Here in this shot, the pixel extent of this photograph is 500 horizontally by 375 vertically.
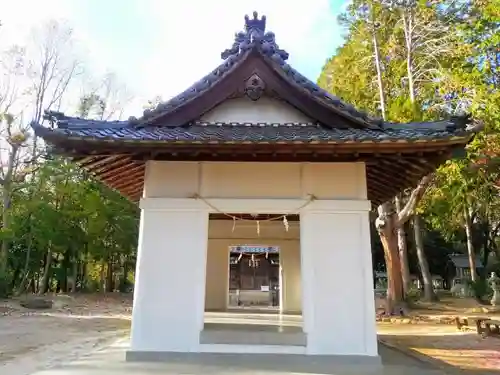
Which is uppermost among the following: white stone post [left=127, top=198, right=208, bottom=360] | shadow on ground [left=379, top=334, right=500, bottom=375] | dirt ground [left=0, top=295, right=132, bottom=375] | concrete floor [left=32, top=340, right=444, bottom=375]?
white stone post [left=127, top=198, right=208, bottom=360]

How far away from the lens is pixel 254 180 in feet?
20.1

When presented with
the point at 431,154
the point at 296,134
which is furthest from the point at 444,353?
the point at 296,134

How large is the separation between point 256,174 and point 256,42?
198 cm

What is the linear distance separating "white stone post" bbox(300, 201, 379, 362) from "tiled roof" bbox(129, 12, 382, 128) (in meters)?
1.37

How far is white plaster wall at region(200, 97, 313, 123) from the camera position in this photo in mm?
6574

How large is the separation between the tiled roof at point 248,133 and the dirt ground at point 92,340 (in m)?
3.07

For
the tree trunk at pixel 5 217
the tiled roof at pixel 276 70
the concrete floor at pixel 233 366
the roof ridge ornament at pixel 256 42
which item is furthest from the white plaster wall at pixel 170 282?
the tree trunk at pixel 5 217

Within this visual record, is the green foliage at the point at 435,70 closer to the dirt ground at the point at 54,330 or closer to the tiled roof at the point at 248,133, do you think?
the tiled roof at the point at 248,133

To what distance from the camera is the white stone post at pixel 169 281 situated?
223 inches

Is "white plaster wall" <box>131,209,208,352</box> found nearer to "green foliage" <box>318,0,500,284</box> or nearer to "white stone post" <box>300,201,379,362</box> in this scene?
"white stone post" <box>300,201,379,362</box>

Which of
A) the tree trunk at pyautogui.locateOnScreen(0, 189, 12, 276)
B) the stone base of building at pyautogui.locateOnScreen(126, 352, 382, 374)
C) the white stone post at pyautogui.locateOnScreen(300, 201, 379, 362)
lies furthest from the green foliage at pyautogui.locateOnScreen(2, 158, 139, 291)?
the white stone post at pyautogui.locateOnScreen(300, 201, 379, 362)

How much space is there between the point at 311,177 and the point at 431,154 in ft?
5.14

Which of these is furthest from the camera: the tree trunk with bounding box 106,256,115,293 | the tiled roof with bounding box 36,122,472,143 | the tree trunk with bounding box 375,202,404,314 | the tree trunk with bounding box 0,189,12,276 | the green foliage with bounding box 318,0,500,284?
the tree trunk with bounding box 106,256,115,293

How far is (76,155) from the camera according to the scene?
5547 mm
